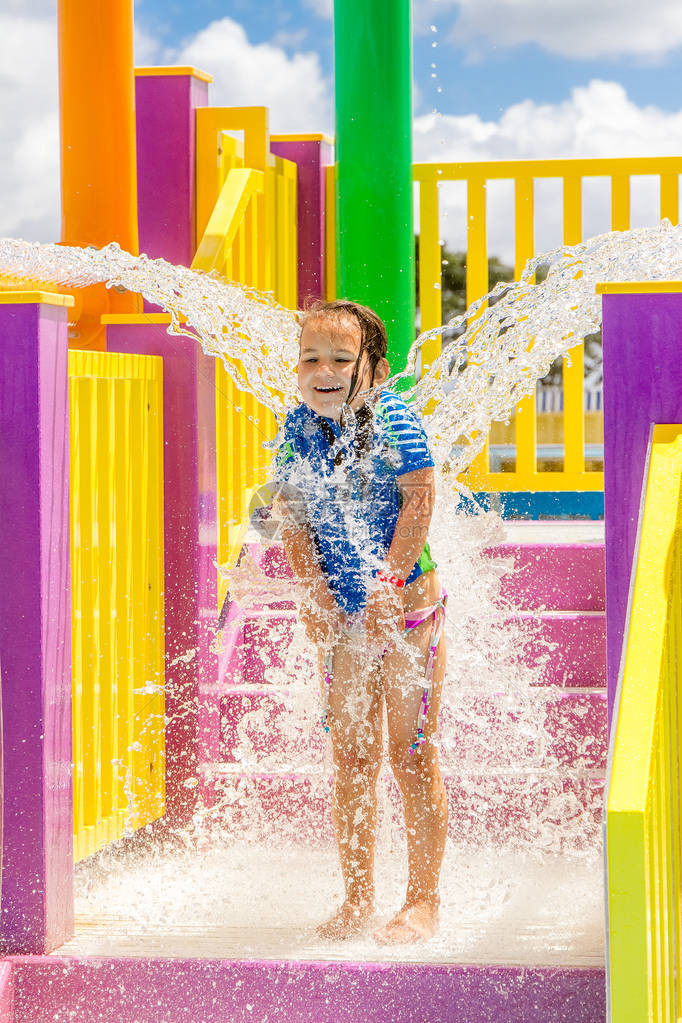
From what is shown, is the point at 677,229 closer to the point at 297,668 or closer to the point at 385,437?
the point at 385,437

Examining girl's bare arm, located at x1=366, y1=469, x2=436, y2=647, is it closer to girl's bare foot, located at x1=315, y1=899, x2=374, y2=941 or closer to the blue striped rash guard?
the blue striped rash guard

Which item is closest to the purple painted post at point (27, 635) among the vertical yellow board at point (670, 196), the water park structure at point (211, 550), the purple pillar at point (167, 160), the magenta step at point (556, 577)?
the water park structure at point (211, 550)

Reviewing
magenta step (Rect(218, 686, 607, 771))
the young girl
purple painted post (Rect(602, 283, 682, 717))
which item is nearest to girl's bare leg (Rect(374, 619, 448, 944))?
the young girl

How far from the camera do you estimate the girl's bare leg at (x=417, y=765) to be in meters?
2.78

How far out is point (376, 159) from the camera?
183 inches

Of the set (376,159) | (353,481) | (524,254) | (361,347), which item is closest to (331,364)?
(361,347)

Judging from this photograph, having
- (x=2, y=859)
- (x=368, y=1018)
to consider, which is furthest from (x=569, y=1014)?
(x=2, y=859)

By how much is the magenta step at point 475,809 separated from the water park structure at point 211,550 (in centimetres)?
2

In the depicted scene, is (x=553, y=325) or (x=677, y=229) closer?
(x=677, y=229)

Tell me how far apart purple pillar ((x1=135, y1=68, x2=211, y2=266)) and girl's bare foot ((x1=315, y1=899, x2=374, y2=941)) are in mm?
2855

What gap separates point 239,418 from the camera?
4219 millimetres

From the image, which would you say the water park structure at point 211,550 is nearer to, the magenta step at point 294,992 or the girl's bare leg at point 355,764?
the magenta step at point 294,992

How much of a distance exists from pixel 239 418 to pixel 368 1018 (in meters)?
2.23

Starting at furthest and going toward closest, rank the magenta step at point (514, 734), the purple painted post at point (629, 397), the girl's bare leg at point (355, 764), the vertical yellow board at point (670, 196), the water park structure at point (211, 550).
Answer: the vertical yellow board at point (670, 196) → the magenta step at point (514, 734) → the girl's bare leg at point (355, 764) → the purple painted post at point (629, 397) → the water park structure at point (211, 550)
